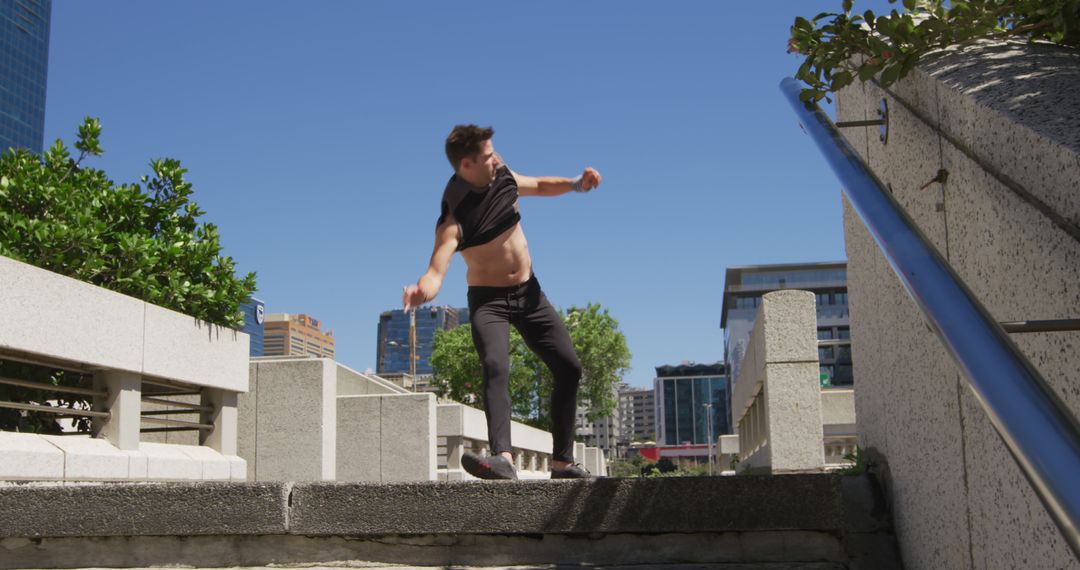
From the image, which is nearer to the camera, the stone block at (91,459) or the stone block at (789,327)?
the stone block at (91,459)

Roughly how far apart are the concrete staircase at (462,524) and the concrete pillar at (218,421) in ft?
22.2

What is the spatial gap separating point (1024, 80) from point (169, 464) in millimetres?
8418

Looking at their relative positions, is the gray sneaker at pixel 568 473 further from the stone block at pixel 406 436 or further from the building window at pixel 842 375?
the building window at pixel 842 375

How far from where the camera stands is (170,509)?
4.02 m

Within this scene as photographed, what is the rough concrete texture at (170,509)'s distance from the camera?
3.99 m

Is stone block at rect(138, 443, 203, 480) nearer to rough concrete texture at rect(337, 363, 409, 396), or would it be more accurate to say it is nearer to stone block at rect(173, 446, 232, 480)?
stone block at rect(173, 446, 232, 480)

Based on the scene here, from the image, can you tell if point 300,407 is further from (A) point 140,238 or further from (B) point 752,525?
(B) point 752,525

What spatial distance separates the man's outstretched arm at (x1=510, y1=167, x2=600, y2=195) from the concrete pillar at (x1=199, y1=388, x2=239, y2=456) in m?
6.78

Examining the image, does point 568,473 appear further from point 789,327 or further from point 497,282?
point 789,327

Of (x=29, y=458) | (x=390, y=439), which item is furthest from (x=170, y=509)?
(x=390, y=439)

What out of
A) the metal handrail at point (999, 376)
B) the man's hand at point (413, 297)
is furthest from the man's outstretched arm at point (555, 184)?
the metal handrail at point (999, 376)

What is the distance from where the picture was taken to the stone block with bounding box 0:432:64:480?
6.73 meters

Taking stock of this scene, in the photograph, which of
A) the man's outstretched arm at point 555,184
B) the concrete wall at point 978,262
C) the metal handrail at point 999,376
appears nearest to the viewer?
the metal handrail at point 999,376

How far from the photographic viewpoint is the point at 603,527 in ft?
12.4
